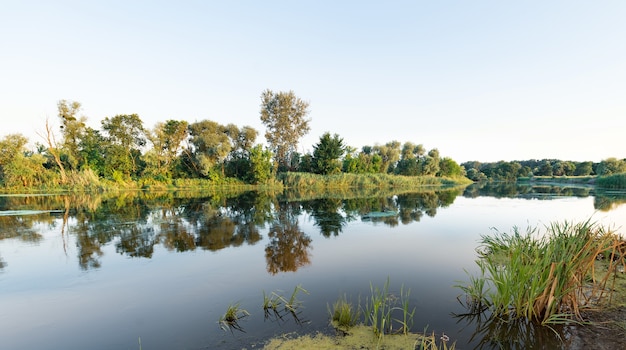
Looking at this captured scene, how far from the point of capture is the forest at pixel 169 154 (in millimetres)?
29656

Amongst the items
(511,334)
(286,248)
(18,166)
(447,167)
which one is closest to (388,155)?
(447,167)

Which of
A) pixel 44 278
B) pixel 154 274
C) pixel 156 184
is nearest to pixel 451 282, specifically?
pixel 154 274

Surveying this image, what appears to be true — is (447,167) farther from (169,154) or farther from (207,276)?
(207,276)

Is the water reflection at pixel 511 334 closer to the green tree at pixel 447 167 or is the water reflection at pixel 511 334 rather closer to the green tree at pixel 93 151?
the green tree at pixel 93 151

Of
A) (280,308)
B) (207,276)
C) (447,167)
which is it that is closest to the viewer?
(280,308)

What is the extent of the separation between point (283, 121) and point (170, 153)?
17444 millimetres

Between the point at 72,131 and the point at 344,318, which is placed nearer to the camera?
the point at 344,318

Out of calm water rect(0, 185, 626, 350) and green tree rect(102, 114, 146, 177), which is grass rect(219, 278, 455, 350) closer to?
calm water rect(0, 185, 626, 350)

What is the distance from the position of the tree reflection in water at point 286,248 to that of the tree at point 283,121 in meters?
29.3

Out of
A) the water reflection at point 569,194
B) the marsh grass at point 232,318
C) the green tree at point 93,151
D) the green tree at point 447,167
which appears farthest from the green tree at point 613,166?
the green tree at point 93,151

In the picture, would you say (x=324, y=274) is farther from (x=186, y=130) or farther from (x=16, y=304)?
(x=186, y=130)

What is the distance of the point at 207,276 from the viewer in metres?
5.86

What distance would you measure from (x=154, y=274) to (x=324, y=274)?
4.04 m

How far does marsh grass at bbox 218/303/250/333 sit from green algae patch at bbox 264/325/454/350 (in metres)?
0.75
